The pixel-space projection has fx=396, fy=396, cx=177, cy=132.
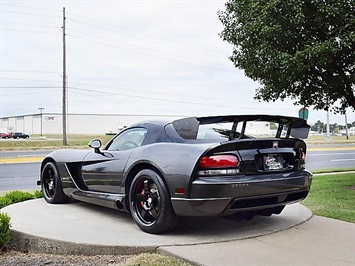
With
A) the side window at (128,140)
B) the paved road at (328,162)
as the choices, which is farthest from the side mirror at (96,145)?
the paved road at (328,162)

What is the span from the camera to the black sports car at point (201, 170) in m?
3.85

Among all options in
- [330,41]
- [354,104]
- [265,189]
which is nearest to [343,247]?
[265,189]

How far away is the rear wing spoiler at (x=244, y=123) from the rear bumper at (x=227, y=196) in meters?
0.54

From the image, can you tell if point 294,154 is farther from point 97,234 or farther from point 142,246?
point 97,234

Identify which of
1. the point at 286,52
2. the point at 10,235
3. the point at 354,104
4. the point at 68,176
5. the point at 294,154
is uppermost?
the point at 286,52

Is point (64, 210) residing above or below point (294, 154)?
below

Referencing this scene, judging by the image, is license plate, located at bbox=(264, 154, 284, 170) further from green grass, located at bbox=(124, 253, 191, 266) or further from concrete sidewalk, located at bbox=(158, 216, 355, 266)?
green grass, located at bbox=(124, 253, 191, 266)

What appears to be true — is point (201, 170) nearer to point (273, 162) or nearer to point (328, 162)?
point (273, 162)

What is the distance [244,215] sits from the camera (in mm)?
4535

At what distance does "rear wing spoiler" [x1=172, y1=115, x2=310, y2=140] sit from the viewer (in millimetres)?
4094

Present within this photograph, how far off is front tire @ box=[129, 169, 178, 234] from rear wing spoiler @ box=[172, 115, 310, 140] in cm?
59

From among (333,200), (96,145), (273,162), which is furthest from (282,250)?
(333,200)

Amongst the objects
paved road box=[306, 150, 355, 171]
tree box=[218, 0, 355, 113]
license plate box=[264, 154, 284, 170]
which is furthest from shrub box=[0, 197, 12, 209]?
paved road box=[306, 150, 355, 171]

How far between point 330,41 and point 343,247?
4.71m
